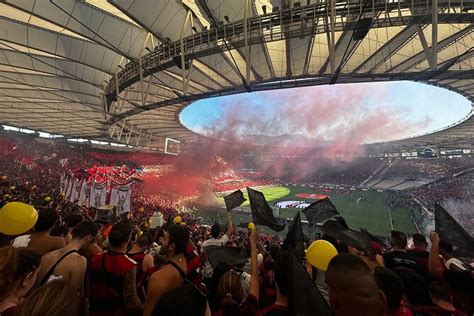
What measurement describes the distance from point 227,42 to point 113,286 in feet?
36.4

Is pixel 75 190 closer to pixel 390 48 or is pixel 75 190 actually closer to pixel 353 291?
pixel 353 291

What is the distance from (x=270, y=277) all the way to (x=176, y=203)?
91.1 ft

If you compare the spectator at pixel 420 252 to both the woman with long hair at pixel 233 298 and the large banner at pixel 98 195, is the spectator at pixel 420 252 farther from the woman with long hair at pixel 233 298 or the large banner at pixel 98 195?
the large banner at pixel 98 195

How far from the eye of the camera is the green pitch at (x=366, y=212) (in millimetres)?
24028

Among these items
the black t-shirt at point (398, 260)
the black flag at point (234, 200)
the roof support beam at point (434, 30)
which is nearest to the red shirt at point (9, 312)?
the black flag at point (234, 200)

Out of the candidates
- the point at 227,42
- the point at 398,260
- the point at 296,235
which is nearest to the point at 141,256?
the point at 296,235

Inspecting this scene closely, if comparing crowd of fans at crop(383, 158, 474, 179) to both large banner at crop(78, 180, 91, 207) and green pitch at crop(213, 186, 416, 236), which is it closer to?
green pitch at crop(213, 186, 416, 236)

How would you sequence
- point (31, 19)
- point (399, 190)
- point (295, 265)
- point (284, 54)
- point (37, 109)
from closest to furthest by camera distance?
1. point (295, 265)
2. point (31, 19)
3. point (284, 54)
4. point (37, 109)
5. point (399, 190)

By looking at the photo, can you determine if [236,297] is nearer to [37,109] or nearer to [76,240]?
[76,240]

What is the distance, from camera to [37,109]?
2262 cm

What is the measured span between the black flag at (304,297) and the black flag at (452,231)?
3447mm

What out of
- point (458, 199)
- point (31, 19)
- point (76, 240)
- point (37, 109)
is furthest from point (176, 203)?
point (458, 199)

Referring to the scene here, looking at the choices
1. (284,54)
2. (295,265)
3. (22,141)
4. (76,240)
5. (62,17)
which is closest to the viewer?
(295,265)

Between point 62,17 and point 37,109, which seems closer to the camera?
point 62,17
